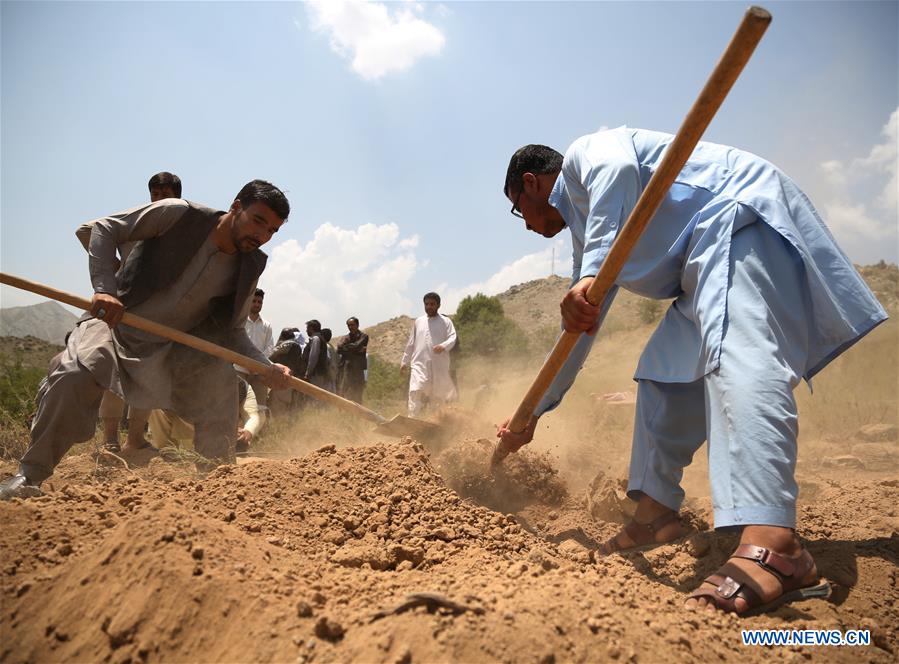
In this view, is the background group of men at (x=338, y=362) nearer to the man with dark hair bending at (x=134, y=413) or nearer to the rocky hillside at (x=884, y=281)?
the man with dark hair bending at (x=134, y=413)

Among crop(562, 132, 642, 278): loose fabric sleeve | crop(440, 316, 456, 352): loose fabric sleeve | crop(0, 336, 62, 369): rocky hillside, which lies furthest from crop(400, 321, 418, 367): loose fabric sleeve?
crop(0, 336, 62, 369): rocky hillside

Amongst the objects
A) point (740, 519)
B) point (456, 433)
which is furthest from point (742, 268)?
point (456, 433)

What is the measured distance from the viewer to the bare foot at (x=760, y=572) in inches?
65.5

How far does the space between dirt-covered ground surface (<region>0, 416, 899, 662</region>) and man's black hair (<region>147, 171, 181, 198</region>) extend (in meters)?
3.01

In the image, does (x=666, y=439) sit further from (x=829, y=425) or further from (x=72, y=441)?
(x=829, y=425)

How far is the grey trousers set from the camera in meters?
3.06

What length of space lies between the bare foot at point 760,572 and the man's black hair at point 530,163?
5.83 feet

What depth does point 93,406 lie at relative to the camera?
10.7ft

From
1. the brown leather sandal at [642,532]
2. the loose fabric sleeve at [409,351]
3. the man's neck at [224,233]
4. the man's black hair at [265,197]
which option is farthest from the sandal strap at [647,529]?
the loose fabric sleeve at [409,351]

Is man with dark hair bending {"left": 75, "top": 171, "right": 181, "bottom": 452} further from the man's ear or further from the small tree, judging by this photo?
the small tree

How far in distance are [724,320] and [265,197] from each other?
2.74 metres

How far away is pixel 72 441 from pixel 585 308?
8.80ft

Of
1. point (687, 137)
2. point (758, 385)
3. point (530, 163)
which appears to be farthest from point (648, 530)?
point (530, 163)

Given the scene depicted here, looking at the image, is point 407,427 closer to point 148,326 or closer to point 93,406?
point 148,326
